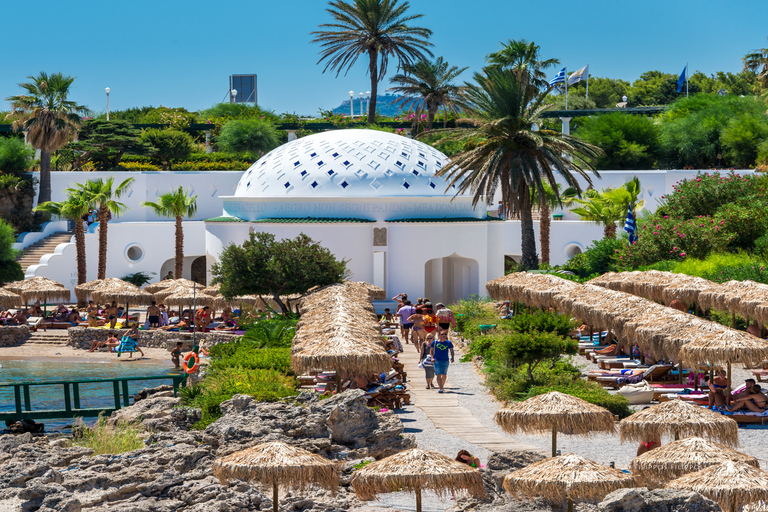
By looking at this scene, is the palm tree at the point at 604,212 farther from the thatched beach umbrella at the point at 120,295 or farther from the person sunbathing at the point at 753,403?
the person sunbathing at the point at 753,403

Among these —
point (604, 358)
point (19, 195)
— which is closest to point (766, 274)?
point (604, 358)

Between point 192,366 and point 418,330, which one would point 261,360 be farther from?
point 418,330

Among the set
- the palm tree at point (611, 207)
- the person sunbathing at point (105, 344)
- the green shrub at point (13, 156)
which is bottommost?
the person sunbathing at point (105, 344)

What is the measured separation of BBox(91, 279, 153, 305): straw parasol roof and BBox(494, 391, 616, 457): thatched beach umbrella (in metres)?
22.5

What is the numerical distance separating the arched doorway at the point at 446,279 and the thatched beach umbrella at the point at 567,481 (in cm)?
2739

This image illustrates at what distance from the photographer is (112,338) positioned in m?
30.6

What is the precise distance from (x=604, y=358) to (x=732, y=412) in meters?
5.96

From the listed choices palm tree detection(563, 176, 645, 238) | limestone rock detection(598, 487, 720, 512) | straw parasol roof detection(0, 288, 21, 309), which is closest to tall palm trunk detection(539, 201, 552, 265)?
palm tree detection(563, 176, 645, 238)

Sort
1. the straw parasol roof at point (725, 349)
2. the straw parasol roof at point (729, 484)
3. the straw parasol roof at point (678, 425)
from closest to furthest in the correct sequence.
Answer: the straw parasol roof at point (729, 484), the straw parasol roof at point (678, 425), the straw parasol roof at point (725, 349)

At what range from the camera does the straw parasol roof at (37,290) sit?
32.8m

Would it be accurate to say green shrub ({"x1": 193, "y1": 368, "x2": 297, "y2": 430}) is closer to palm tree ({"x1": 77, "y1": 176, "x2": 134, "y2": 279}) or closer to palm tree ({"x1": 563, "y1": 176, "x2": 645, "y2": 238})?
palm tree ({"x1": 77, "y1": 176, "x2": 134, "y2": 279})

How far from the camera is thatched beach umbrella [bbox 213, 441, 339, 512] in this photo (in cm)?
1023

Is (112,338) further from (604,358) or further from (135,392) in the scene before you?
(604,358)

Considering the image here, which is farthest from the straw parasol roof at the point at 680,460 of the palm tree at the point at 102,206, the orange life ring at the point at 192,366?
the palm tree at the point at 102,206
